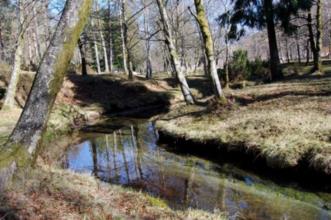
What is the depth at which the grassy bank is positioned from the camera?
945 centimetres

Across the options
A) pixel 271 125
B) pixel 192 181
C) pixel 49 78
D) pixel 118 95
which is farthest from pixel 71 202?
pixel 118 95

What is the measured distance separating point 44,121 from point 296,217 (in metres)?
4.29

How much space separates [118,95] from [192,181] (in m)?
20.8

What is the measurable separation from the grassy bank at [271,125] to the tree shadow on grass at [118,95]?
993 cm

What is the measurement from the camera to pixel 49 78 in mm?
6789

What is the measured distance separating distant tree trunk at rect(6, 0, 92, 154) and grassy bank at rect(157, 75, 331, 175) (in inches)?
202

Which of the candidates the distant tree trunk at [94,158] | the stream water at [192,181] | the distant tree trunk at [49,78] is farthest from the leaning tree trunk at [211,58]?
the distant tree trunk at [49,78]

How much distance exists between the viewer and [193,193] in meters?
9.14

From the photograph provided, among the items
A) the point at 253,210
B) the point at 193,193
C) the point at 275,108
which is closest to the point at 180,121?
the point at 275,108

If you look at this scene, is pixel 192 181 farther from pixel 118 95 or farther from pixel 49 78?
pixel 118 95

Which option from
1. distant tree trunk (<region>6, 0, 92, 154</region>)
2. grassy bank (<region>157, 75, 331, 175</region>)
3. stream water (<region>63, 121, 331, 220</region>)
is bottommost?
stream water (<region>63, 121, 331, 220</region>)

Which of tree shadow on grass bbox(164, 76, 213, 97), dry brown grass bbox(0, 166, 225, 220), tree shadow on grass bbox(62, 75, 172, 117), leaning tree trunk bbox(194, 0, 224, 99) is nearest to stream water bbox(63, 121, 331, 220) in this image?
dry brown grass bbox(0, 166, 225, 220)

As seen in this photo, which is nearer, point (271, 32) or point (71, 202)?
point (71, 202)

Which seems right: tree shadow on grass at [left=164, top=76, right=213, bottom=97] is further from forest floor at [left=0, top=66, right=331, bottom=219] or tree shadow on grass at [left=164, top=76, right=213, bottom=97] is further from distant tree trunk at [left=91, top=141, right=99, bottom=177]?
distant tree trunk at [left=91, top=141, right=99, bottom=177]
